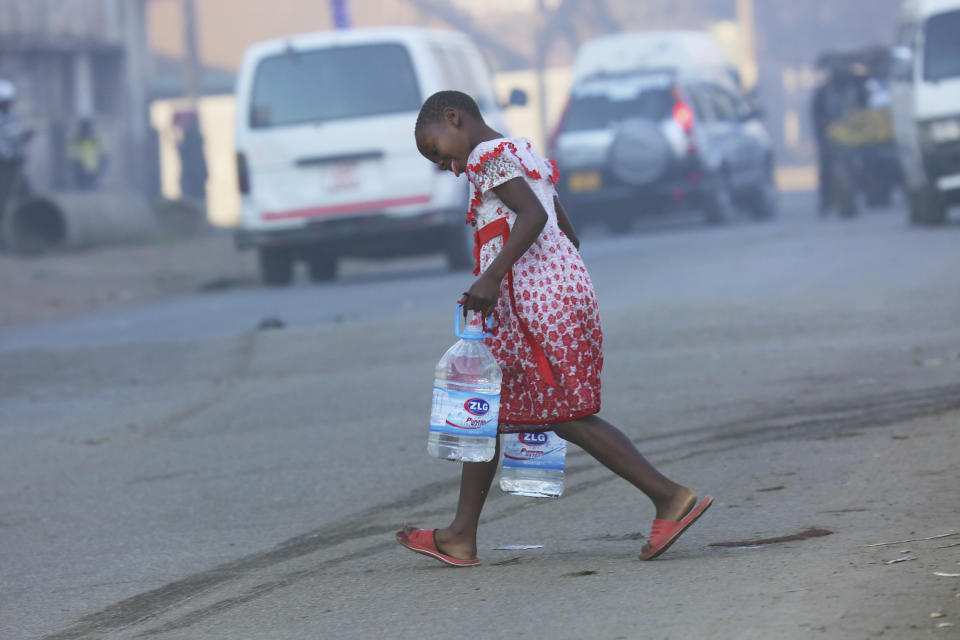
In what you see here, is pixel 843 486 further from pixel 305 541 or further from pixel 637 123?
pixel 637 123

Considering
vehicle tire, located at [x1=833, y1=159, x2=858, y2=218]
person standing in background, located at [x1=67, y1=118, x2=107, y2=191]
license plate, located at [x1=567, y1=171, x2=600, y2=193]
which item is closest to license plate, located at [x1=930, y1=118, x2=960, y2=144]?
vehicle tire, located at [x1=833, y1=159, x2=858, y2=218]

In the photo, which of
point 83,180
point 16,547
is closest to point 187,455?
point 16,547

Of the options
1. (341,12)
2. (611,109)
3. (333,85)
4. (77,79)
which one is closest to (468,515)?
(333,85)

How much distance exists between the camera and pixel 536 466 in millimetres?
4902

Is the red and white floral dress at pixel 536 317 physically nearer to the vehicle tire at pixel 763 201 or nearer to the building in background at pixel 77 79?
the vehicle tire at pixel 763 201

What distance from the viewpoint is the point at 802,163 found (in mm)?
66000

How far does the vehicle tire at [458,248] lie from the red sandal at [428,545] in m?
11.5

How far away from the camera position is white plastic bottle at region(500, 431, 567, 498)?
4.89 m

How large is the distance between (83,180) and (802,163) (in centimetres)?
4009

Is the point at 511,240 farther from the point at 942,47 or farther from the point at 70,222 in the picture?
the point at 70,222

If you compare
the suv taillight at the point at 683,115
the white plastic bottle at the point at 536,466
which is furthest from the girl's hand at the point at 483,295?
the suv taillight at the point at 683,115

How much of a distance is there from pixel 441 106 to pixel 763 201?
19.6m

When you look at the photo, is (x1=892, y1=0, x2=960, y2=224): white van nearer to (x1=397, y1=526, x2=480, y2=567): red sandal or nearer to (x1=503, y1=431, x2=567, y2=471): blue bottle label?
(x1=503, y1=431, x2=567, y2=471): blue bottle label

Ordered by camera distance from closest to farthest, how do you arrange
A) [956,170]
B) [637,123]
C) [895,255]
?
1. [895,255]
2. [956,170]
3. [637,123]
